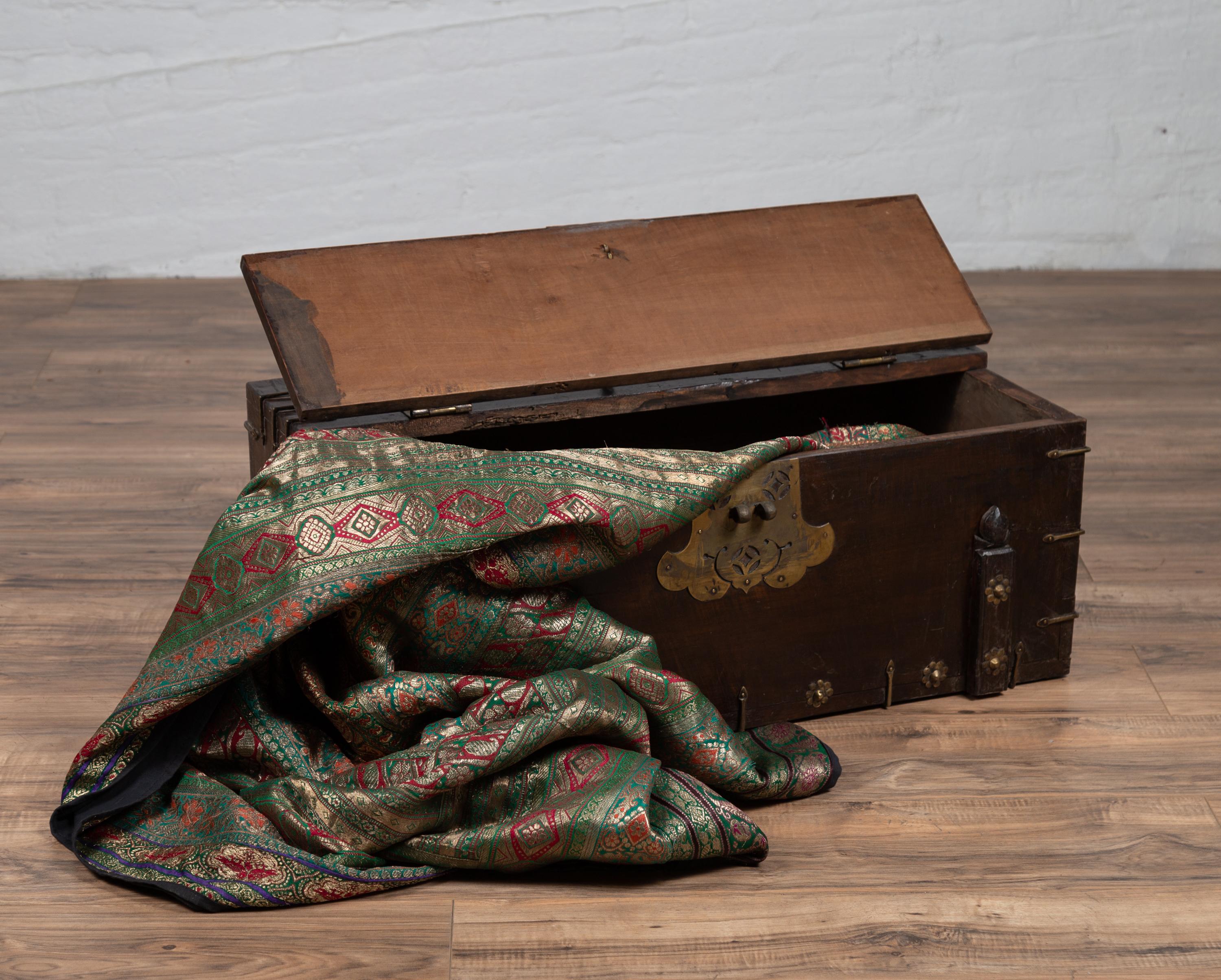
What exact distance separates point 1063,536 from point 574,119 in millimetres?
2599

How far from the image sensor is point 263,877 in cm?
168

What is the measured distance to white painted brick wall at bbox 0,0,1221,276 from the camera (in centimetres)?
418

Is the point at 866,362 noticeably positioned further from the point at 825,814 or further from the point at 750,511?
the point at 825,814

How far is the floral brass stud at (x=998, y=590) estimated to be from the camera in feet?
6.82

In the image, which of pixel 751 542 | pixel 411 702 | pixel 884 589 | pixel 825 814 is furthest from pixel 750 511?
pixel 411 702

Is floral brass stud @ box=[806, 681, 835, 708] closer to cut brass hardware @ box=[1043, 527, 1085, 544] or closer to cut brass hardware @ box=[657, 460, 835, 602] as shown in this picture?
cut brass hardware @ box=[657, 460, 835, 602]

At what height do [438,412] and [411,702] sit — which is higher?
[438,412]

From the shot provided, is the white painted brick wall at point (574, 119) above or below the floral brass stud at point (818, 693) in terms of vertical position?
above

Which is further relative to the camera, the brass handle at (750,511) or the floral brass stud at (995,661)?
the floral brass stud at (995,661)

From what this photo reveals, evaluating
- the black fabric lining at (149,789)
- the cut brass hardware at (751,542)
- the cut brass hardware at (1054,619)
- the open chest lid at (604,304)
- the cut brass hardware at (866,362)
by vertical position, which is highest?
the open chest lid at (604,304)

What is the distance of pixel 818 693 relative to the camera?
208 centimetres

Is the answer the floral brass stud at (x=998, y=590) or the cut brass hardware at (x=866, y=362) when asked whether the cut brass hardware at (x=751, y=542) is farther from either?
the cut brass hardware at (x=866, y=362)

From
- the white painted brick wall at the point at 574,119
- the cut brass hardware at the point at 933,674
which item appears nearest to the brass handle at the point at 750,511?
the cut brass hardware at the point at 933,674

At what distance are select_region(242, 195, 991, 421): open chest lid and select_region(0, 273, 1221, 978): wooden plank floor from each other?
1.89ft
